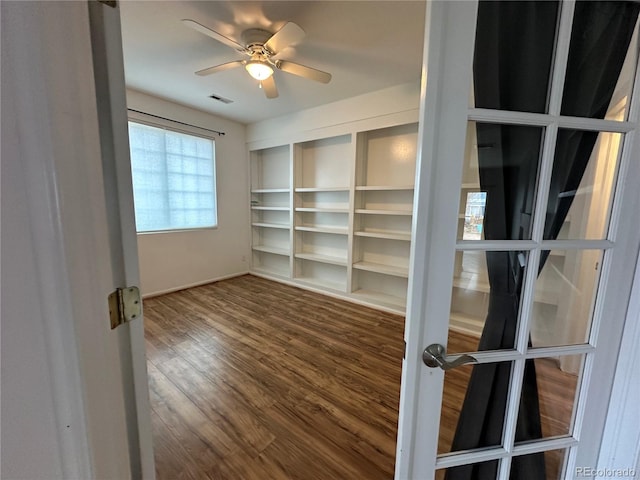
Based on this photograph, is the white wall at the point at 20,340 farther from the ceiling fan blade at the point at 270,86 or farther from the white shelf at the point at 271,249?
the white shelf at the point at 271,249

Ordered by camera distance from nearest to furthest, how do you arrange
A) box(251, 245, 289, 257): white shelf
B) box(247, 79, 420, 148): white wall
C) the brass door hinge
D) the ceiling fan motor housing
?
the brass door hinge, the ceiling fan motor housing, box(247, 79, 420, 148): white wall, box(251, 245, 289, 257): white shelf

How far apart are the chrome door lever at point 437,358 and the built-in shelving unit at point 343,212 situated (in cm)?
247

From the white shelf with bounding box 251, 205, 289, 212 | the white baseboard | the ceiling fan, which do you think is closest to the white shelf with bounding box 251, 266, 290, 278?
the white baseboard

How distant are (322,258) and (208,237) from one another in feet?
6.42

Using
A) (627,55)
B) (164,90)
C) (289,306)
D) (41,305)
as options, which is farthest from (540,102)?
(164,90)

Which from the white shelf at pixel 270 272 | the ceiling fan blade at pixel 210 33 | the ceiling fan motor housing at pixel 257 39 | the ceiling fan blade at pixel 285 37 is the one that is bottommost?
the white shelf at pixel 270 272

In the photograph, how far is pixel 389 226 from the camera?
139 inches

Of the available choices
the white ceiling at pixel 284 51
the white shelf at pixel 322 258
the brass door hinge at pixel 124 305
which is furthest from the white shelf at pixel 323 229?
the brass door hinge at pixel 124 305

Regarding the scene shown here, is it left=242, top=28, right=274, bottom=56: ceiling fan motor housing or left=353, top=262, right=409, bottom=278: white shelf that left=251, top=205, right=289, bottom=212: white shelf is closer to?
left=353, top=262, right=409, bottom=278: white shelf

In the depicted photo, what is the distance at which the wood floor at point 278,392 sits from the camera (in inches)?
52.9

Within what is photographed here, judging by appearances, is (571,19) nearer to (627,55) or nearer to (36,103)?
(627,55)

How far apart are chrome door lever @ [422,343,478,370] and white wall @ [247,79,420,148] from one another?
9.29 ft

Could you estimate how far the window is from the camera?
11.2 ft

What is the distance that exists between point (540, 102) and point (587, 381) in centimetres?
88
